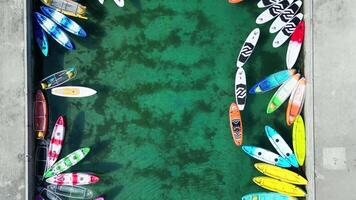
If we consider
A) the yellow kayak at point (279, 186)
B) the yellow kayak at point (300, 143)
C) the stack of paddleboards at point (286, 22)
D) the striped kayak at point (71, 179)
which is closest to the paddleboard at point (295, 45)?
the stack of paddleboards at point (286, 22)

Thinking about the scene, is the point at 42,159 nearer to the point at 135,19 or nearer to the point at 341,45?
the point at 135,19

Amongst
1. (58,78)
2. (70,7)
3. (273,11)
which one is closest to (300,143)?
(273,11)

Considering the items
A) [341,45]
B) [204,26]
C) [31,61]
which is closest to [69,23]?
[31,61]

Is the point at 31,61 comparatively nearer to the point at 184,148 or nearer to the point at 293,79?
the point at 184,148

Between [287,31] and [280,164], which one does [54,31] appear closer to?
[287,31]

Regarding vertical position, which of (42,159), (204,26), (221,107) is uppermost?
(204,26)

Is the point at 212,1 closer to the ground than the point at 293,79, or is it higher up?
higher up
